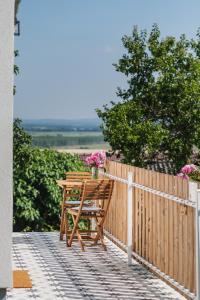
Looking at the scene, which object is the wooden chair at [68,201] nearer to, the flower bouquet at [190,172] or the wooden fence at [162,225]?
the wooden fence at [162,225]

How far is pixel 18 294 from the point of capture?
26.7ft

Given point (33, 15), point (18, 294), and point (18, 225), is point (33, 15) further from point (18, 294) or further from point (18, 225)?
point (18, 294)

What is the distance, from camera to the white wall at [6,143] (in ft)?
20.2

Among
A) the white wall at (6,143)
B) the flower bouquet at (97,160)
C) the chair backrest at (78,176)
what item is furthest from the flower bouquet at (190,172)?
the white wall at (6,143)

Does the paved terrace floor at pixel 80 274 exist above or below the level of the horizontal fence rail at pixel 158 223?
below

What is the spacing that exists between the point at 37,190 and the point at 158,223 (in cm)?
542

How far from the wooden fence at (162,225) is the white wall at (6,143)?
2.10 metres

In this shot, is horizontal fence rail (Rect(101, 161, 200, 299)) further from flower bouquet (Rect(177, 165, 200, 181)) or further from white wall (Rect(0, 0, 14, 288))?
white wall (Rect(0, 0, 14, 288))

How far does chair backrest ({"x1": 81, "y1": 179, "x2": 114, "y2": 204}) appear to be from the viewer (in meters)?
11.2

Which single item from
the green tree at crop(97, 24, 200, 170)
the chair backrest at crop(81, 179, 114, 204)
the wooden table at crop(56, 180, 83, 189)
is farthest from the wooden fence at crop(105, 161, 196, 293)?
the green tree at crop(97, 24, 200, 170)

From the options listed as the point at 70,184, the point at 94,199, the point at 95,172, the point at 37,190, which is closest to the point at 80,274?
the point at 94,199

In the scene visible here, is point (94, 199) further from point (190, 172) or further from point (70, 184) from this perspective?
point (190, 172)

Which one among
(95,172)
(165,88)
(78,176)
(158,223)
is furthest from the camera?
(165,88)

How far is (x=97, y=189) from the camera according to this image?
1133 cm
